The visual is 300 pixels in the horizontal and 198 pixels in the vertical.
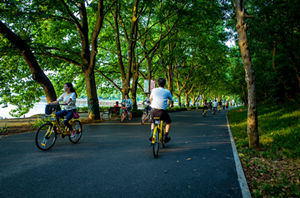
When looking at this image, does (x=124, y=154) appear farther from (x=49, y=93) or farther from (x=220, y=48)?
(x=220, y=48)

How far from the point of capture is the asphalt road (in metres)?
3.33

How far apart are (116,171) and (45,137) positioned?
2.94 meters

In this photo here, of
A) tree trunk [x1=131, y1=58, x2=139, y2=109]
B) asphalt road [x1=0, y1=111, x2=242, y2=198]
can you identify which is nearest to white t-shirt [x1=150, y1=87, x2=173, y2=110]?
asphalt road [x1=0, y1=111, x2=242, y2=198]

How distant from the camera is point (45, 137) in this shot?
6055mm

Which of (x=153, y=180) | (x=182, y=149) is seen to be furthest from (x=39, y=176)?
(x=182, y=149)

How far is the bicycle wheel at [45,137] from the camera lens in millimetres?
5871

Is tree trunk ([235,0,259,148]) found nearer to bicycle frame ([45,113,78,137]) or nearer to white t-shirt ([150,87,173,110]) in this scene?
white t-shirt ([150,87,173,110])

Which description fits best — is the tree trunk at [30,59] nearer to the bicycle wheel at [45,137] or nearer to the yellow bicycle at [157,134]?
the bicycle wheel at [45,137]

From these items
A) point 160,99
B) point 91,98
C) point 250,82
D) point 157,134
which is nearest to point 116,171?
point 157,134

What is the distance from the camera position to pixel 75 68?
2197 centimetres

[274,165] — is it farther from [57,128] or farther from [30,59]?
[30,59]

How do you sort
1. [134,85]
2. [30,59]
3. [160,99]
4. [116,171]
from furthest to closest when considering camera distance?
[134,85], [30,59], [160,99], [116,171]

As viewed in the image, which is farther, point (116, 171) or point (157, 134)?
point (157, 134)

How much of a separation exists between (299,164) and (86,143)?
19.2 feet
